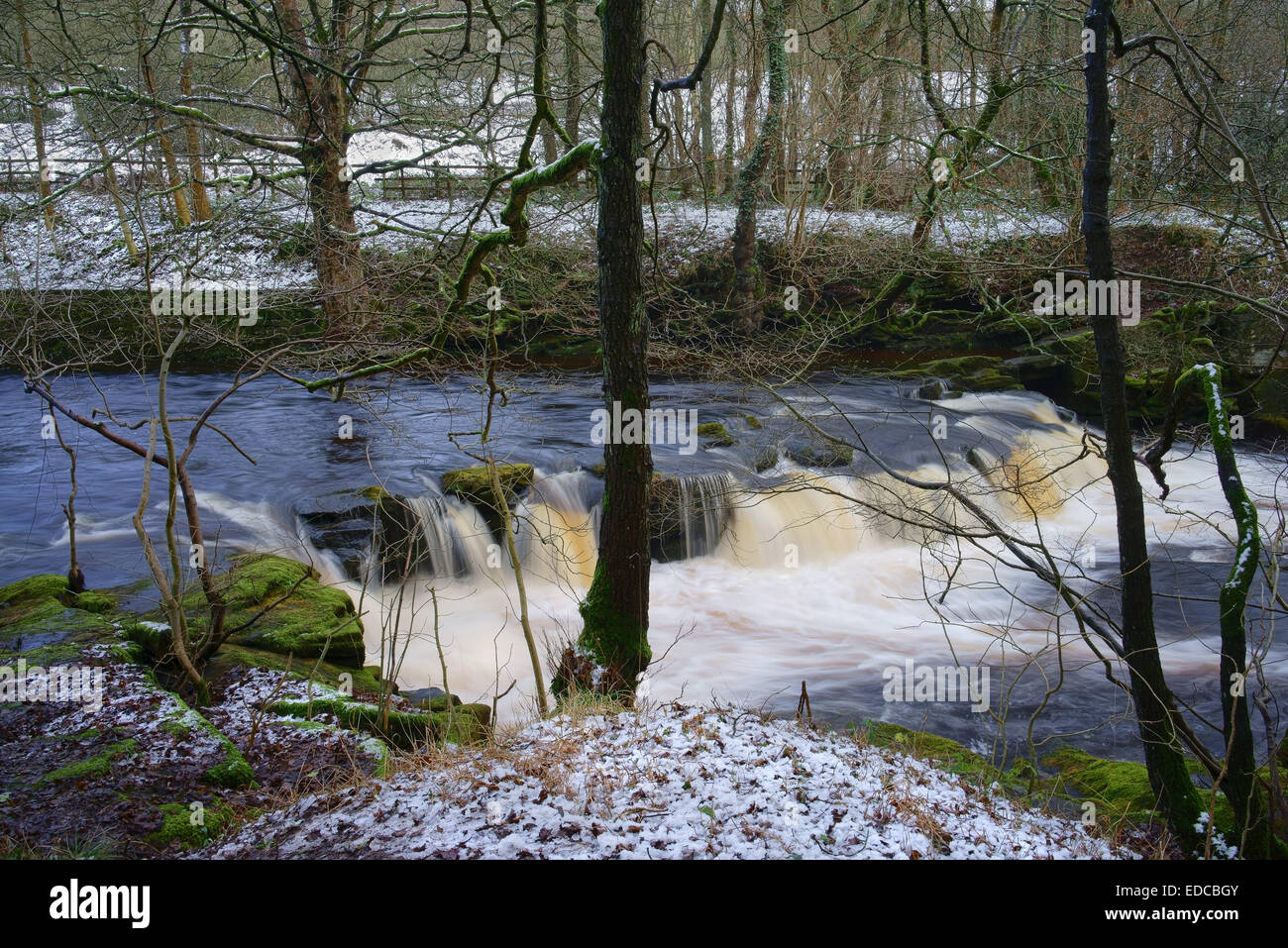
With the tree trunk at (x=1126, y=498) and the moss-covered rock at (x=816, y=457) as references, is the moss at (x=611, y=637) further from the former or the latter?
the moss-covered rock at (x=816, y=457)

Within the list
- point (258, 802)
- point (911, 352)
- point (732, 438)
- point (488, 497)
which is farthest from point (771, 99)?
point (258, 802)

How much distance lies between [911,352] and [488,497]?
11.5 meters

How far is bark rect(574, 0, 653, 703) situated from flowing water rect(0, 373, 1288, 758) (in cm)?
69

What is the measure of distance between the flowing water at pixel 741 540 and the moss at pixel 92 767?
267 centimetres

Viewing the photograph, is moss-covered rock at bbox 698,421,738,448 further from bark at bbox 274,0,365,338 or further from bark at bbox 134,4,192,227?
bark at bbox 134,4,192,227

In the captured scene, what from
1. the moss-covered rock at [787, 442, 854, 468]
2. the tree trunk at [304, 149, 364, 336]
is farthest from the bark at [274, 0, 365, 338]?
the moss-covered rock at [787, 442, 854, 468]

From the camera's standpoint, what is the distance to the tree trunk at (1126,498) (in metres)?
4.93

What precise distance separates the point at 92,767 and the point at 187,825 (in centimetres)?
91

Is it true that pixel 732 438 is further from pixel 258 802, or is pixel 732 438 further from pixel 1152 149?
pixel 258 802

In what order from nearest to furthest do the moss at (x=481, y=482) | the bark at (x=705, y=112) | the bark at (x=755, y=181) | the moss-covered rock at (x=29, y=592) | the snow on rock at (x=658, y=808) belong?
the snow on rock at (x=658, y=808) < the moss-covered rock at (x=29, y=592) < the moss at (x=481, y=482) < the bark at (x=755, y=181) < the bark at (x=705, y=112)

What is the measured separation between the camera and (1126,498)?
507 cm

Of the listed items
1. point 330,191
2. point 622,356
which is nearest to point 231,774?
point 622,356

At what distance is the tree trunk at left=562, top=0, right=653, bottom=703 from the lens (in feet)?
18.9

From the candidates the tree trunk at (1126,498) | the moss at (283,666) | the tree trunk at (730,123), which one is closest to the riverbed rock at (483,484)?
the moss at (283,666)
